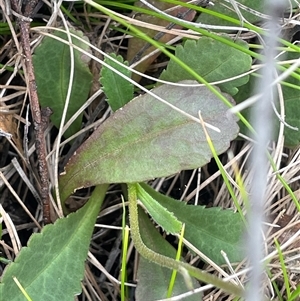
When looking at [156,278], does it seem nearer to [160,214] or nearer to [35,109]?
[160,214]

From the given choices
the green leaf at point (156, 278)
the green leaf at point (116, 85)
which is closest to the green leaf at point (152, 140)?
the green leaf at point (116, 85)

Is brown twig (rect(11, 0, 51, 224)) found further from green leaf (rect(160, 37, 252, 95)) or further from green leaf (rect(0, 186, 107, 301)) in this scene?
green leaf (rect(160, 37, 252, 95))

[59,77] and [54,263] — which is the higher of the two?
[59,77]

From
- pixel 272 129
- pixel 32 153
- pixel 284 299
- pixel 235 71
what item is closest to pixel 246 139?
pixel 272 129

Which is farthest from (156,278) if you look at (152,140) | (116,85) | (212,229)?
(116,85)

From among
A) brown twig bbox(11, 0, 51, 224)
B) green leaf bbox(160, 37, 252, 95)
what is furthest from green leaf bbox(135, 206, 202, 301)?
green leaf bbox(160, 37, 252, 95)

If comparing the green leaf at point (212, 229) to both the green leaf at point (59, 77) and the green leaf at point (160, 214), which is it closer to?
the green leaf at point (160, 214)
